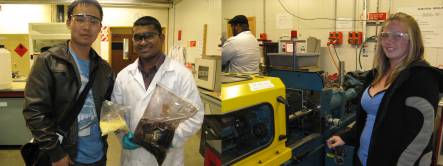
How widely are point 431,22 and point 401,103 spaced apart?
8.33 ft

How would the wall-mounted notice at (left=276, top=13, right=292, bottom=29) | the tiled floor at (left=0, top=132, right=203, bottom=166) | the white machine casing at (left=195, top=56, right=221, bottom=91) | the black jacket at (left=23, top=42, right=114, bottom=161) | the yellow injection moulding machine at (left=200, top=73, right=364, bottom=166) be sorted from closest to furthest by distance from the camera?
the black jacket at (left=23, top=42, right=114, bottom=161) → the yellow injection moulding machine at (left=200, top=73, right=364, bottom=166) → the tiled floor at (left=0, top=132, right=203, bottom=166) → the white machine casing at (left=195, top=56, right=221, bottom=91) → the wall-mounted notice at (left=276, top=13, right=292, bottom=29)

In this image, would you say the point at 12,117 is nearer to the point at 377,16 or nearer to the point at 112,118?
the point at 112,118

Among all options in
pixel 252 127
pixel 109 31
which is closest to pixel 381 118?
pixel 252 127

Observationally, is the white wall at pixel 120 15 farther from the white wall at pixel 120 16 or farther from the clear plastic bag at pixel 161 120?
the clear plastic bag at pixel 161 120

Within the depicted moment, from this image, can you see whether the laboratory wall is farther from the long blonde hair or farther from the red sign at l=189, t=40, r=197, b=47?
the long blonde hair

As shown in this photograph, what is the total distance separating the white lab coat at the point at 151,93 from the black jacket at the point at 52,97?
0.42 feet

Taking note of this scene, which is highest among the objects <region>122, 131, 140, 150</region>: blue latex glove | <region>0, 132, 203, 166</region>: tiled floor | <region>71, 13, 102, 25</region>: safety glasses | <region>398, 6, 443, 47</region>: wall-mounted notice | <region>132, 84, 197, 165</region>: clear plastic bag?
<region>398, 6, 443, 47</region>: wall-mounted notice

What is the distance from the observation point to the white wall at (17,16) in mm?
5977

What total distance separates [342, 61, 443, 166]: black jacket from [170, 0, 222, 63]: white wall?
1920mm

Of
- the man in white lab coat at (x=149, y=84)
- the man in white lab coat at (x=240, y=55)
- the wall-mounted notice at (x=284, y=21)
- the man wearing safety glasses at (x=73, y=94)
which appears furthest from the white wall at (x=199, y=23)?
the man wearing safety glasses at (x=73, y=94)

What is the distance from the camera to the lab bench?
3607 millimetres

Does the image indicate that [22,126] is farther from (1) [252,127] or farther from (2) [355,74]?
(2) [355,74]

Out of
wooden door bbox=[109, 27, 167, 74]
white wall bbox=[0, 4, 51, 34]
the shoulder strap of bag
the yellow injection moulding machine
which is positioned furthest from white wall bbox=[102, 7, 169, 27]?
the shoulder strap of bag

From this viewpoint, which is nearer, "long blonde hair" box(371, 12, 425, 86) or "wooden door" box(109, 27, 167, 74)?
"long blonde hair" box(371, 12, 425, 86)
